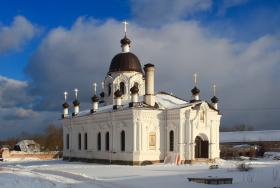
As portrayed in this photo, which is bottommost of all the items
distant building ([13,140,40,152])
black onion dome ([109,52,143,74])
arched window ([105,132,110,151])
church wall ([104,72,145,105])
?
distant building ([13,140,40,152])

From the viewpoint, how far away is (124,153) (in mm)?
35000

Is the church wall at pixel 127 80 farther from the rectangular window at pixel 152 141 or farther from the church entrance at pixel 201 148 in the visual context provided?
the church entrance at pixel 201 148

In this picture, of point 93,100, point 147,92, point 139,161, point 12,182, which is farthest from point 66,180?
point 93,100

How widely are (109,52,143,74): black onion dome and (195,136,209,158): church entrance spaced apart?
931 cm

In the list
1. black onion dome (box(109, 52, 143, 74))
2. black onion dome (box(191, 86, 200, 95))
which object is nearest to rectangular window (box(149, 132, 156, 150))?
black onion dome (box(191, 86, 200, 95))

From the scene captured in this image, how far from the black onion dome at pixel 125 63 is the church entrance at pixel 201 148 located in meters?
9.31

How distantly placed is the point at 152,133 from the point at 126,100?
Result: 6.61 m

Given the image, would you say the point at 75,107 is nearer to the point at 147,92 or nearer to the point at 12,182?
the point at 147,92

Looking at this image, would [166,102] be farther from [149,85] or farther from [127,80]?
[127,80]

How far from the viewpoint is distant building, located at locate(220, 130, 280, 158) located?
4881cm

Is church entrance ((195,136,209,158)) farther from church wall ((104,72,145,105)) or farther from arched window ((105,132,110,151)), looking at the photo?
church wall ((104,72,145,105))

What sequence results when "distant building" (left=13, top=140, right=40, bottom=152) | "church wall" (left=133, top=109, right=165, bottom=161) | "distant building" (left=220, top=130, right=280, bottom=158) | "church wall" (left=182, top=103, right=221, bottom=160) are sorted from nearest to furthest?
"church wall" (left=133, top=109, right=165, bottom=161)
"church wall" (left=182, top=103, right=221, bottom=160)
"distant building" (left=220, top=130, right=280, bottom=158)
"distant building" (left=13, top=140, right=40, bottom=152)

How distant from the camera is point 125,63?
138 feet

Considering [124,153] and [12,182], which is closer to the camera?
[12,182]
